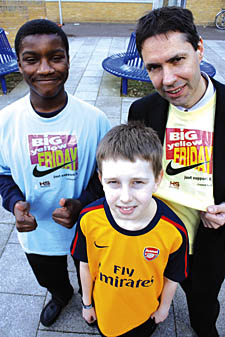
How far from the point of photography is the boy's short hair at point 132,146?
1271mm

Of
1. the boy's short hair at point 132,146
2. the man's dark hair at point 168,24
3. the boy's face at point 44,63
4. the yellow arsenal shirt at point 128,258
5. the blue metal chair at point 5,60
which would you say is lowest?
the blue metal chair at point 5,60

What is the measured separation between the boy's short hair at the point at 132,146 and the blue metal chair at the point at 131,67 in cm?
473

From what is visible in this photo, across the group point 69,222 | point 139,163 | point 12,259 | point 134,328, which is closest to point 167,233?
point 139,163

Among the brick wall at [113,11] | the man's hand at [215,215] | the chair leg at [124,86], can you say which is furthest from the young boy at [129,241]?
the brick wall at [113,11]

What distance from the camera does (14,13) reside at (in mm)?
10797

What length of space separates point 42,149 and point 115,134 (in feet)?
1.53

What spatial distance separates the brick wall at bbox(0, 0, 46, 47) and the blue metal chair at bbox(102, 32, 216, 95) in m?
5.85

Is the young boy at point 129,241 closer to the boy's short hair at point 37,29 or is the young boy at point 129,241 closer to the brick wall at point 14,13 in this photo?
the boy's short hair at point 37,29

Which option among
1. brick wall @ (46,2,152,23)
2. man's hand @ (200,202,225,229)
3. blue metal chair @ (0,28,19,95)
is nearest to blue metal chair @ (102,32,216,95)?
blue metal chair @ (0,28,19,95)

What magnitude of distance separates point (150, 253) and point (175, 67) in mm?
905

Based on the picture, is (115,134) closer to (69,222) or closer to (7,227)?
(69,222)

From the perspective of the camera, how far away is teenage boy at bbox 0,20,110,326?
146 cm

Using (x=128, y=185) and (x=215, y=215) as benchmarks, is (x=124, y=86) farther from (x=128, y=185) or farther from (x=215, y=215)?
(x=128, y=185)

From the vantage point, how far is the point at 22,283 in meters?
2.59
